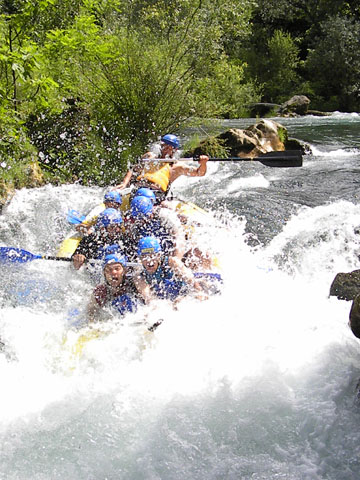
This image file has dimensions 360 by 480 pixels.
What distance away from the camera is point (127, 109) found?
8.51 m

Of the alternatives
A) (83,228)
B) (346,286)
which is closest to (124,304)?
(83,228)

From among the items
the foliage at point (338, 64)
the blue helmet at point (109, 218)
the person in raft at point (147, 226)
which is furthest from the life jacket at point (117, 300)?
the foliage at point (338, 64)

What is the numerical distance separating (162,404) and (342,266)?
3.06 metres

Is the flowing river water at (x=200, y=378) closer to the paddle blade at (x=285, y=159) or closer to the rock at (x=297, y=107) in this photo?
the paddle blade at (x=285, y=159)

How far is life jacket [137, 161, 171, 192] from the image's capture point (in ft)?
20.5

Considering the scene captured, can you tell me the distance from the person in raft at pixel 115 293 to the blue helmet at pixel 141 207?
3.22 ft

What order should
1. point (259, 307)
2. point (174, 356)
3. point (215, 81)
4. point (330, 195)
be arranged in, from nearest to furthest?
1. point (174, 356)
2. point (259, 307)
3. point (330, 195)
4. point (215, 81)

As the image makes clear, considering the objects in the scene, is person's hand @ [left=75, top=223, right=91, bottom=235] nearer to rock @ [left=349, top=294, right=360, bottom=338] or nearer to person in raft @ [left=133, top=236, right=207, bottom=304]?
person in raft @ [left=133, top=236, right=207, bottom=304]

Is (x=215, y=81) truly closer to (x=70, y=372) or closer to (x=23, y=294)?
(x=23, y=294)

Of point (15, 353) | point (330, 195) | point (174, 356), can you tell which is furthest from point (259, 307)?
point (330, 195)

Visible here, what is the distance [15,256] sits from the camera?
535 centimetres

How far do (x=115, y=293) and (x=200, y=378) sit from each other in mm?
1119

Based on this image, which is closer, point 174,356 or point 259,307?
point 174,356

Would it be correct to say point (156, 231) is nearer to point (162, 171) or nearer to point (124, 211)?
point (124, 211)
